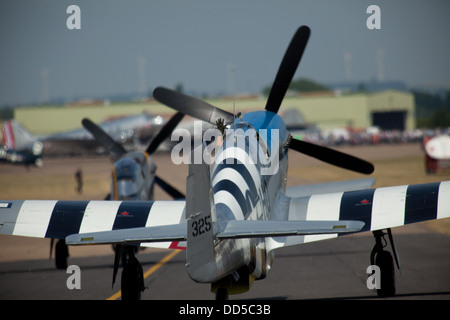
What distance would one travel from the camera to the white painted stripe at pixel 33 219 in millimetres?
12562

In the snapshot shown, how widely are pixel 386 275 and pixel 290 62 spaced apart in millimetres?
5688

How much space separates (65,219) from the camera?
42.0ft

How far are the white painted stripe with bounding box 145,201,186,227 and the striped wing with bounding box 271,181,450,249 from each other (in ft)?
7.15

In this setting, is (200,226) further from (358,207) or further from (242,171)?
(358,207)

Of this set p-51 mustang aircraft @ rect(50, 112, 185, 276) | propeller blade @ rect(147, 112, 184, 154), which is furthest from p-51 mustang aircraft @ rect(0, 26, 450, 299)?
propeller blade @ rect(147, 112, 184, 154)

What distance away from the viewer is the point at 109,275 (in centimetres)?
1722

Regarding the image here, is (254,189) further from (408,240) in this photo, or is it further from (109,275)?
(408,240)

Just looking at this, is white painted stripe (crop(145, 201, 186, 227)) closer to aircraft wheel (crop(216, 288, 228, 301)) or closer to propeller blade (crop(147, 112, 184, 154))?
aircraft wheel (crop(216, 288, 228, 301))

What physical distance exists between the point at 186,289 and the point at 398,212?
537 centimetres

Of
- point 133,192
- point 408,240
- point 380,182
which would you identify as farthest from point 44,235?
point 380,182

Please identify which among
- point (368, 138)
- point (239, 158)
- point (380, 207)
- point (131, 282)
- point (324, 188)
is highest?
point (239, 158)

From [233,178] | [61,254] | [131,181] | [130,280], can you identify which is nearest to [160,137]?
[131,181]

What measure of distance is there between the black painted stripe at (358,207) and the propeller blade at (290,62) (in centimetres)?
349

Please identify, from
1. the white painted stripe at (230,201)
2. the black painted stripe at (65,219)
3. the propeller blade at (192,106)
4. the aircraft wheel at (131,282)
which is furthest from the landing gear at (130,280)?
the propeller blade at (192,106)
